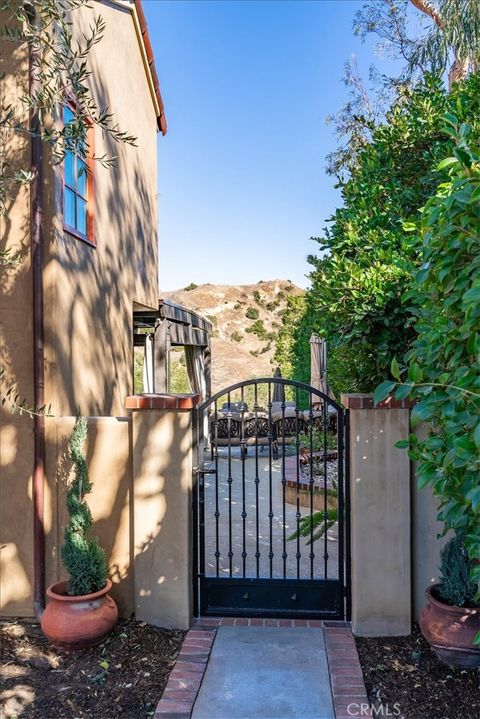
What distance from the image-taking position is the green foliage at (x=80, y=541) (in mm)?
3576

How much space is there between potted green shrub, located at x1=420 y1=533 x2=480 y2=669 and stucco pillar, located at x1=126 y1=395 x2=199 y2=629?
1.81 meters

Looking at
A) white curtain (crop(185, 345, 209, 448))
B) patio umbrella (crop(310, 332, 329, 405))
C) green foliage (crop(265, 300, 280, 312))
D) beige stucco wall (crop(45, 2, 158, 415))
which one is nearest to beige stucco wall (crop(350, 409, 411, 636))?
beige stucco wall (crop(45, 2, 158, 415))

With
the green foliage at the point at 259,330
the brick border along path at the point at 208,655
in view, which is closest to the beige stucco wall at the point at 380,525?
the brick border along path at the point at 208,655

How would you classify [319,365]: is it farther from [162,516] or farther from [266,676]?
[266,676]

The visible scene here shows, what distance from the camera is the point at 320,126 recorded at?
46.4ft

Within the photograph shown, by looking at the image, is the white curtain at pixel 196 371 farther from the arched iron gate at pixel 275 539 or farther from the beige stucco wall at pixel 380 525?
the beige stucco wall at pixel 380 525

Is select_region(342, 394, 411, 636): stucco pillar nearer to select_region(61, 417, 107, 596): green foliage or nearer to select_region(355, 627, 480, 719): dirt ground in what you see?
select_region(355, 627, 480, 719): dirt ground

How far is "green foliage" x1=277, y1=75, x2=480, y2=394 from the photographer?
156 inches

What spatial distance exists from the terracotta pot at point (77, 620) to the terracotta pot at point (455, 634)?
90.7 inches

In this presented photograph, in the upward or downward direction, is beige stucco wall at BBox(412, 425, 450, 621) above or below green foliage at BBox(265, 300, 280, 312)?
below

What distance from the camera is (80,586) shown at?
11.8ft

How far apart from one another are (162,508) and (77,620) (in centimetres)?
96

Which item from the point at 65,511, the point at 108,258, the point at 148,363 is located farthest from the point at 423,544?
the point at 148,363

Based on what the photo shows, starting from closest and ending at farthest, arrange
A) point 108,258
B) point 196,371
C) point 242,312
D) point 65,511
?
point 65,511 → point 108,258 → point 196,371 → point 242,312
